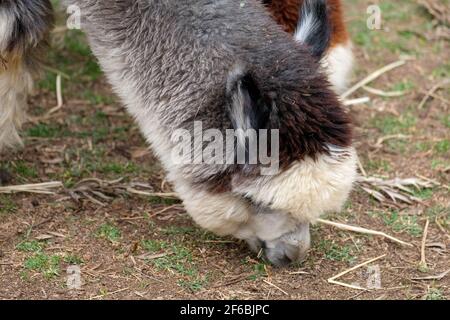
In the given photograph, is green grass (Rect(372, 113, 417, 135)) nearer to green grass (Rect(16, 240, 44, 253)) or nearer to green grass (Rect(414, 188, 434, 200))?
green grass (Rect(414, 188, 434, 200))

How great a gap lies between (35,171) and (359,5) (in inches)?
177

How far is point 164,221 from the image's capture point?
5594 mm

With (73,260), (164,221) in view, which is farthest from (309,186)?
(73,260)

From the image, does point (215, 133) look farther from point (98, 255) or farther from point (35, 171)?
point (35, 171)

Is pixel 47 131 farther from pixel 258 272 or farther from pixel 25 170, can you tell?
pixel 258 272

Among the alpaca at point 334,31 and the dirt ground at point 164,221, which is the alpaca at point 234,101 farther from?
the alpaca at point 334,31

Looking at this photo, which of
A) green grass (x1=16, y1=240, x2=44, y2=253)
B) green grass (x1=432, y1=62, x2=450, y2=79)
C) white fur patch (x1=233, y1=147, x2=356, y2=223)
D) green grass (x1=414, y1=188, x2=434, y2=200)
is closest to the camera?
white fur patch (x1=233, y1=147, x2=356, y2=223)

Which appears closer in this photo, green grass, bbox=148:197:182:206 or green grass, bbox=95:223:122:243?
green grass, bbox=95:223:122:243

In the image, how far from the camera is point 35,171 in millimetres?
6195

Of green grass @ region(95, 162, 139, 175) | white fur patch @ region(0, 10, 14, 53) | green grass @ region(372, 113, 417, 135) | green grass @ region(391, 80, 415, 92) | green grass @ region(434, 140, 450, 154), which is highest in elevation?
white fur patch @ region(0, 10, 14, 53)

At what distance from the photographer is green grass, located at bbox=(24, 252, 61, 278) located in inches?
193

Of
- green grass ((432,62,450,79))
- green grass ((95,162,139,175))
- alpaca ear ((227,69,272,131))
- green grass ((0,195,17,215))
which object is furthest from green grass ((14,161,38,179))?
green grass ((432,62,450,79))

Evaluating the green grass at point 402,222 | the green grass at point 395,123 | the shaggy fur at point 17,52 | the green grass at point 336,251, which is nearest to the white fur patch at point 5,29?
the shaggy fur at point 17,52

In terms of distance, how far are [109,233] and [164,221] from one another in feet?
1.34
